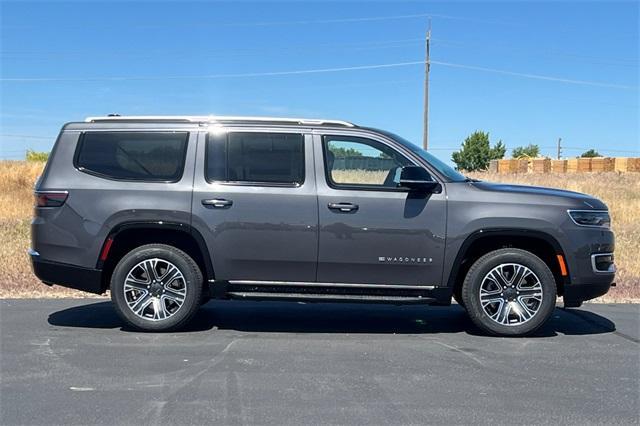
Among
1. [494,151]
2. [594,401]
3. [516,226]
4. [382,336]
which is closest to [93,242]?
[382,336]

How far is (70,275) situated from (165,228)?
110 centimetres

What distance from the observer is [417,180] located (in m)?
6.02

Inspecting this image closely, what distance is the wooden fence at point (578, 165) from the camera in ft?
153

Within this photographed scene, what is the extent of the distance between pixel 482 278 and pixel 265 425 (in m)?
3.01

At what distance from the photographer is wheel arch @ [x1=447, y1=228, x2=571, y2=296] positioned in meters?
6.06

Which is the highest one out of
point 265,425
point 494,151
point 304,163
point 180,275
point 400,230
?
point 494,151

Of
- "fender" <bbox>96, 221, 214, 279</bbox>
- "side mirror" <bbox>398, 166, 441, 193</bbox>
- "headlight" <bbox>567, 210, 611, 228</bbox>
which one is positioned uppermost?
"side mirror" <bbox>398, 166, 441, 193</bbox>

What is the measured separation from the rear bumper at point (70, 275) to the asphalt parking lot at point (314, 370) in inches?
19.2

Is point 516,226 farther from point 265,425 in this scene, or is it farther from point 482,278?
point 265,425

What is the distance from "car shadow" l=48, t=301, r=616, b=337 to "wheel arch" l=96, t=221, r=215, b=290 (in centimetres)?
72

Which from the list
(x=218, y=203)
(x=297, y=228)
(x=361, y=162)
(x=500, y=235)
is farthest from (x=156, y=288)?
(x=500, y=235)

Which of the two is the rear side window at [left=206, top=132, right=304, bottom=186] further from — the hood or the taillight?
the hood

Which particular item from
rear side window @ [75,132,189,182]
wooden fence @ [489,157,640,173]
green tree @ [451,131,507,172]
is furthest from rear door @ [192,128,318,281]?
green tree @ [451,131,507,172]

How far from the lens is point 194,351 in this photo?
558cm
